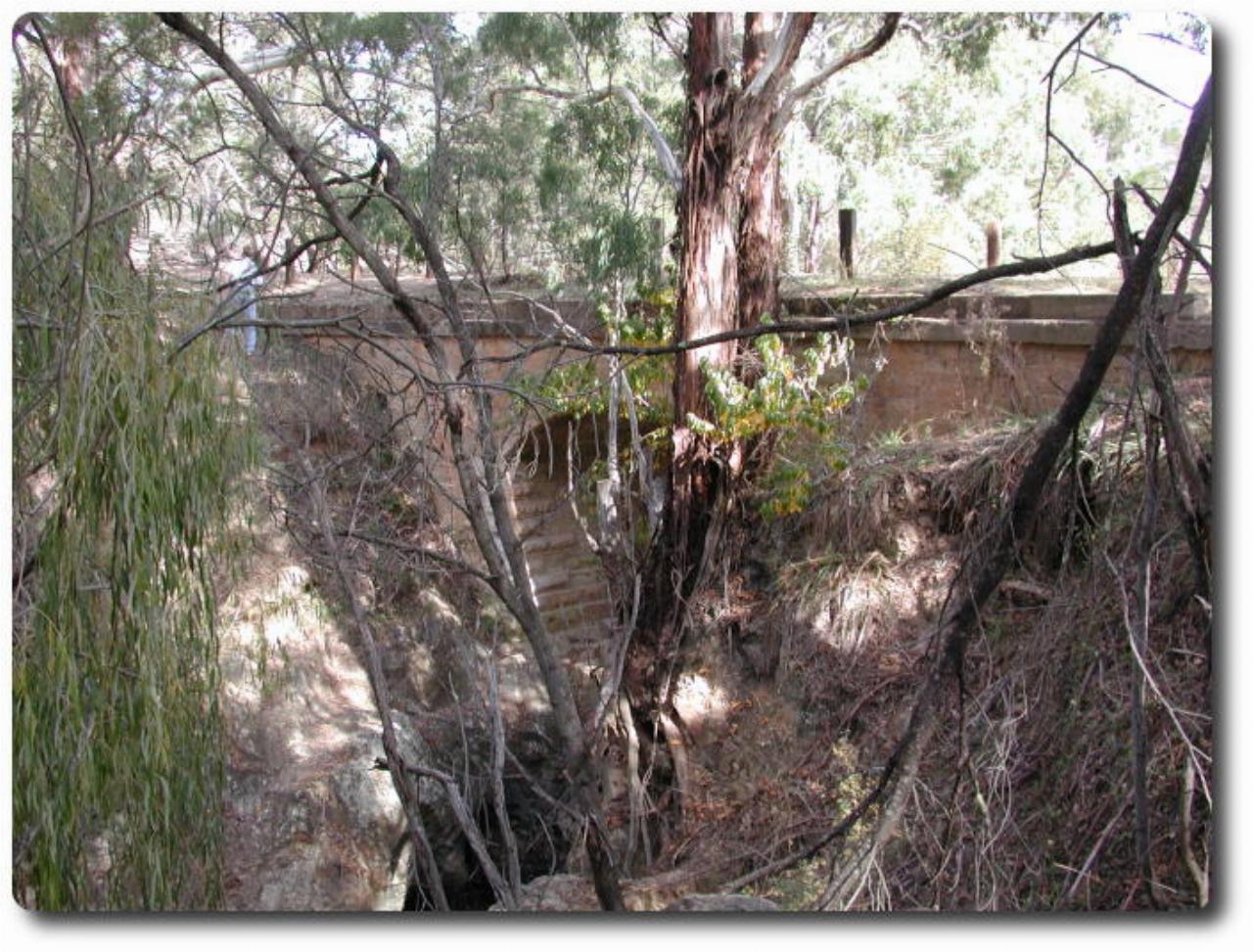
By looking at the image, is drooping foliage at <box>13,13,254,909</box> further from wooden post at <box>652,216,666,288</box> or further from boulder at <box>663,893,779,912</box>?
wooden post at <box>652,216,666,288</box>

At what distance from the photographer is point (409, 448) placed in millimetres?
Answer: 3969

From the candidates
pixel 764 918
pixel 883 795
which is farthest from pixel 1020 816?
pixel 764 918

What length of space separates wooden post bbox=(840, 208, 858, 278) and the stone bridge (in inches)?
28.8

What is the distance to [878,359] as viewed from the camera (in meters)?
6.41

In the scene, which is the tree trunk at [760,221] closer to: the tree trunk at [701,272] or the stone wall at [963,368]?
the tree trunk at [701,272]

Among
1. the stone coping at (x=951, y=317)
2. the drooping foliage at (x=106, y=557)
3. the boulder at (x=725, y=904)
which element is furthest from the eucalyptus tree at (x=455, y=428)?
the stone coping at (x=951, y=317)

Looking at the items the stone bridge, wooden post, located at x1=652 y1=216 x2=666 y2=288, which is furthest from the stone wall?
wooden post, located at x1=652 y1=216 x2=666 y2=288

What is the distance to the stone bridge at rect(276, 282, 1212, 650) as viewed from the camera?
5.55 metres

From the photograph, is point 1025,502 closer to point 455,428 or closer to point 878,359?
point 455,428

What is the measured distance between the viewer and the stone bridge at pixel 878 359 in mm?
5547

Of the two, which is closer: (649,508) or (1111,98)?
(649,508)

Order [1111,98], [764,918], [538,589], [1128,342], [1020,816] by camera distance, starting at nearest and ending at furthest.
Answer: [764,918]
[1020,816]
[1128,342]
[538,589]
[1111,98]

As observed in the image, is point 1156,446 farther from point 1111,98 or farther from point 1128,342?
point 1111,98

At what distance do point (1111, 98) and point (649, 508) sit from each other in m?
8.42
